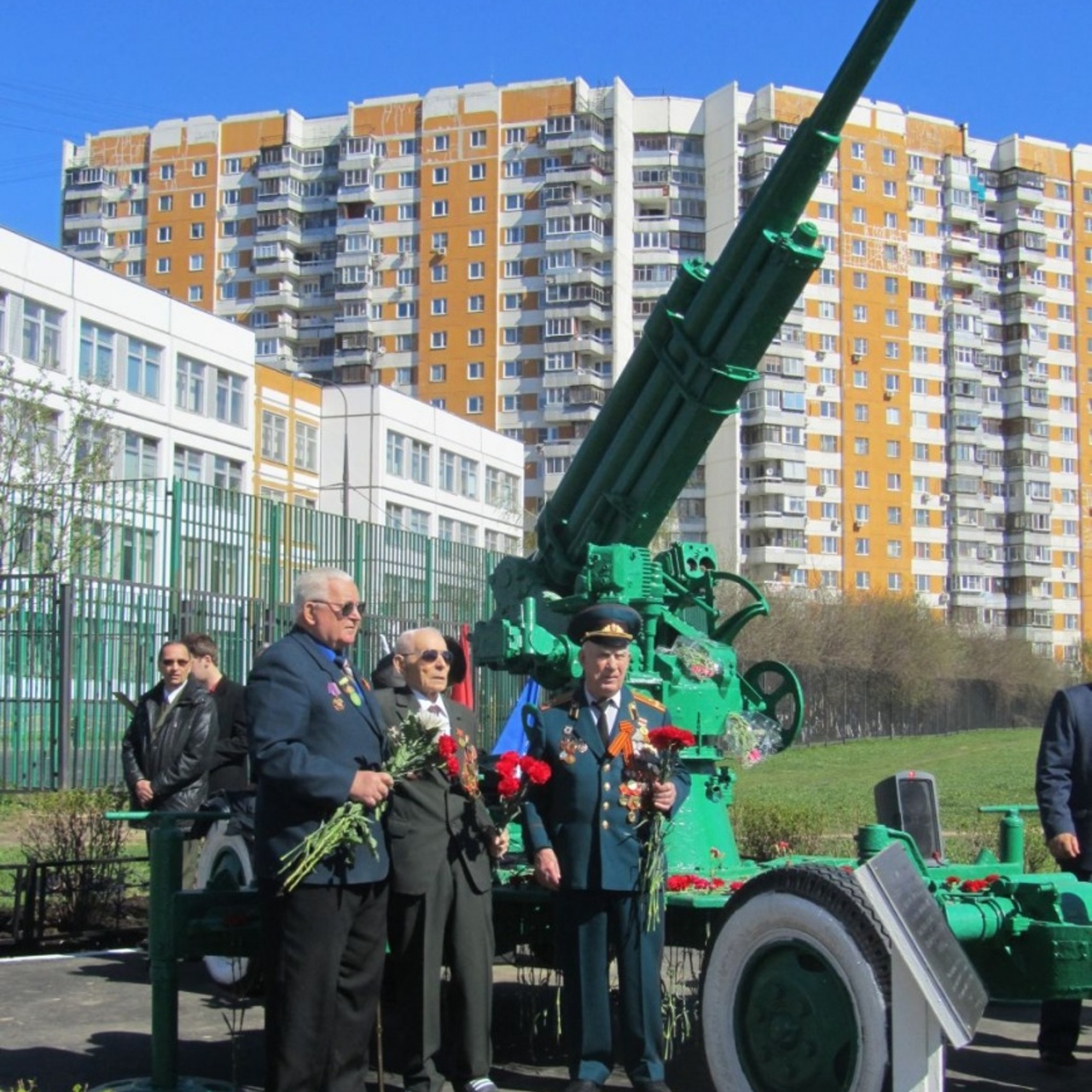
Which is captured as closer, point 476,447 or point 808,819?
point 808,819

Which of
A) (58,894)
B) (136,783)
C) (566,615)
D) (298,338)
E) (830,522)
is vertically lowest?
(58,894)

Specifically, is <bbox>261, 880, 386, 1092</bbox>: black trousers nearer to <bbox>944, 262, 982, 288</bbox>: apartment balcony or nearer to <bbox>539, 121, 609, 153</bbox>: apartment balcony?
<bbox>539, 121, 609, 153</bbox>: apartment balcony

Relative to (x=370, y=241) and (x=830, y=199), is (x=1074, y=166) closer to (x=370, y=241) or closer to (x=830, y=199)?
(x=830, y=199)

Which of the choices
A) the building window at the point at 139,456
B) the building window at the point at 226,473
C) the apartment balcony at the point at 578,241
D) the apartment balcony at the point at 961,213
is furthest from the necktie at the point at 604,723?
the apartment balcony at the point at 961,213

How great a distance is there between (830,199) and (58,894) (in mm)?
77326

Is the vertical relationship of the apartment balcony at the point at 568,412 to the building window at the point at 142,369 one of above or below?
above

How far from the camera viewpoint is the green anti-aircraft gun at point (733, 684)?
4.91m

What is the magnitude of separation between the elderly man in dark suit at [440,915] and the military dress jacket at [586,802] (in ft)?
0.81

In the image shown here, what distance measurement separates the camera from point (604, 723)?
19.4 ft

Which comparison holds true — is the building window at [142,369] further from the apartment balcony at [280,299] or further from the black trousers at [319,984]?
the apartment balcony at [280,299]

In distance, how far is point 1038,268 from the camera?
91.1 m

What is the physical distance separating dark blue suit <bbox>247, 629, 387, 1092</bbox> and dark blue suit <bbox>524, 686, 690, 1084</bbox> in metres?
0.76

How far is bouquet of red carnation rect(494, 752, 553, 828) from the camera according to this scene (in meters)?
5.66

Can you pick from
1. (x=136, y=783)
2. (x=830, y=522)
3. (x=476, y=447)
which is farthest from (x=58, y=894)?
(x=830, y=522)
